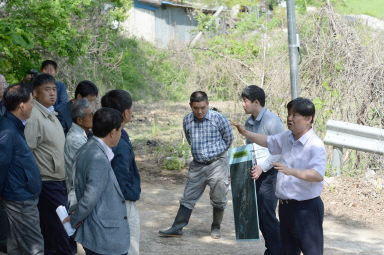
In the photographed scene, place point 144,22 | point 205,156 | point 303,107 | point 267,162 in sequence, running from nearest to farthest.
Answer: point 303,107 → point 267,162 → point 205,156 → point 144,22

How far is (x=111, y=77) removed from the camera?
1562 cm

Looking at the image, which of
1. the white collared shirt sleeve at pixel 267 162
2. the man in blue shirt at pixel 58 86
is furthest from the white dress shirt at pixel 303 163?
the man in blue shirt at pixel 58 86

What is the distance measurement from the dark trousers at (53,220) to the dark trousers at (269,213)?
80.0 inches

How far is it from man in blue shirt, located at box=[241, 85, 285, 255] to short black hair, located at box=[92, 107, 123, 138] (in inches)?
82.7

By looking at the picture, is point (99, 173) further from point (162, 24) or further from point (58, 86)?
point (162, 24)

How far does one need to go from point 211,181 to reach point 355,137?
9.14 feet

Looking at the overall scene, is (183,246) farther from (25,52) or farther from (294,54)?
(25,52)

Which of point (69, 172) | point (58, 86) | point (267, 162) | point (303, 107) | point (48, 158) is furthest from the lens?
point (58, 86)

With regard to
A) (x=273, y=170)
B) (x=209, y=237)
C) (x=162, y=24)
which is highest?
(x=162, y=24)

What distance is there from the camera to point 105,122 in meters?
3.88

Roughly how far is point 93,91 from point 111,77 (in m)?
10.0

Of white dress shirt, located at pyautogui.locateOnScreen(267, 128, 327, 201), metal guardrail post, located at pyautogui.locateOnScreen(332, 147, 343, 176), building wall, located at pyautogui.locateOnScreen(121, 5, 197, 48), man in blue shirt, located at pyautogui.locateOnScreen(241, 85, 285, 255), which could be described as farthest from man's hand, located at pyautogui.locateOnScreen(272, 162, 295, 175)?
building wall, located at pyautogui.locateOnScreen(121, 5, 197, 48)

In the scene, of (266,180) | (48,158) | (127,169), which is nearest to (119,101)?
(127,169)

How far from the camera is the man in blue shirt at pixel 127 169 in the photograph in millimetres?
4320
